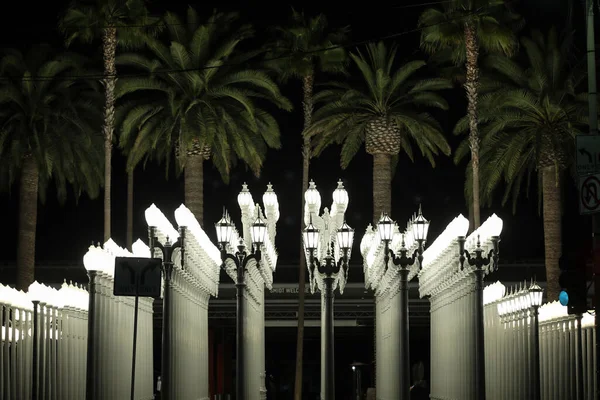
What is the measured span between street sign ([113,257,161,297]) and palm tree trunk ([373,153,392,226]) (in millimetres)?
26913

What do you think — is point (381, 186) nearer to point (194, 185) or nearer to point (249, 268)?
point (194, 185)

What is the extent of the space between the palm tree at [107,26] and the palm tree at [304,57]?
5.59 meters

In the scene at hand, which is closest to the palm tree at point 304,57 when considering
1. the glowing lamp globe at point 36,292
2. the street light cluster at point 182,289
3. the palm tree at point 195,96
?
the palm tree at point 195,96

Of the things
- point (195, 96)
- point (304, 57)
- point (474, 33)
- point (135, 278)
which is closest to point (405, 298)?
point (135, 278)

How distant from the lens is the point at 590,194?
55.8 feet

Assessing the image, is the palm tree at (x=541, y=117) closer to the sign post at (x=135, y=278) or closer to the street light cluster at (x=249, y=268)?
the street light cluster at (x=249, y=268)


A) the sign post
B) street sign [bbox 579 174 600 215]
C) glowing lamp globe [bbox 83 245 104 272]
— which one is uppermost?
street sign [bbox 579 174 600 215]

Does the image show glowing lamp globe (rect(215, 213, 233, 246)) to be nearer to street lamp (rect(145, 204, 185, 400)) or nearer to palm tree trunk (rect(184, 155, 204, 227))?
street lamp (rect(145, 204, 185, 400))

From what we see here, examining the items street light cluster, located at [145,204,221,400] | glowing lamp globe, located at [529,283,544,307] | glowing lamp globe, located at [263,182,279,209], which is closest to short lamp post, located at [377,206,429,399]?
glowing lamp globe, located at [529,283,544,307]

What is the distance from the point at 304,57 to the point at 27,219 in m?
11.8

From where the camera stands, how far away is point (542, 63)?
40.6 metres

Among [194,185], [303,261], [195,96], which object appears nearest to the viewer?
[195,96]

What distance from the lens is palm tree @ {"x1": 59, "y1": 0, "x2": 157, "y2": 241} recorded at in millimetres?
41844

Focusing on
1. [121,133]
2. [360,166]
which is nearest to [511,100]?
[121,133]
